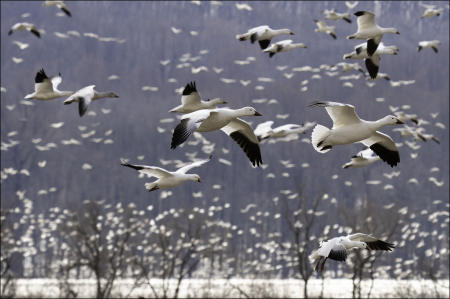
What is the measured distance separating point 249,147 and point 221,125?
82 cm

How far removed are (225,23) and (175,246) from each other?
60575mm

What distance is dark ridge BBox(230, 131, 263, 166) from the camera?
9.48 m

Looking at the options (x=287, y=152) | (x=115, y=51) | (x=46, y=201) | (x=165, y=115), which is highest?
(x=115, y=51)

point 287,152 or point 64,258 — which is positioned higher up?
point 287,152

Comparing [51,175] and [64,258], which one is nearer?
[64,258]

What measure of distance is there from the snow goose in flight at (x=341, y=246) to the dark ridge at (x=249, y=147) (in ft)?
5.40

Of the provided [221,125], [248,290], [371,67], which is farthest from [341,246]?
[248,290]

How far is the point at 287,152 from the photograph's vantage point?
78.5m

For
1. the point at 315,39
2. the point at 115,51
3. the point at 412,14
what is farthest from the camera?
the point at 412,14

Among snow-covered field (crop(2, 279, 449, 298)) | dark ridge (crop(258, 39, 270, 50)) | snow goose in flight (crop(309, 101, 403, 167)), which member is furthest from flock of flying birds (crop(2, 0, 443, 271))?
snow-covered field (crop(2, 279, 449, 298))

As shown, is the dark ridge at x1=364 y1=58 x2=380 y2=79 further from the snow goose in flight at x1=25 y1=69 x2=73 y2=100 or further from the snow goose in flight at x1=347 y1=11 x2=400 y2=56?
the snow goose in flight at x1=25 y1=69 x2=73 y2=100

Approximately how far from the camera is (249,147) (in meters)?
9.52

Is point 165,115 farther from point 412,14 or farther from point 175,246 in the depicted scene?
point 412,14

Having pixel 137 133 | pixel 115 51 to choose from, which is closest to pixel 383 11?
pixel 115 51
